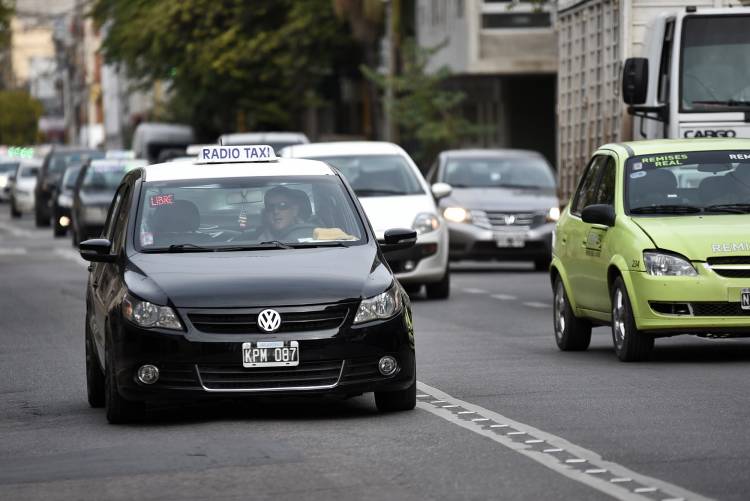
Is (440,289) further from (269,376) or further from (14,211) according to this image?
(14,211)

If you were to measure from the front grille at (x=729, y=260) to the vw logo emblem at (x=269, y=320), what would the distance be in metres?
4.17

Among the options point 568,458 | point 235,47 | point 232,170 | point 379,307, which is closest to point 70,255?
point 235,47

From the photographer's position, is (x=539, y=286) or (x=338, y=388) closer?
(x=338, y=388)

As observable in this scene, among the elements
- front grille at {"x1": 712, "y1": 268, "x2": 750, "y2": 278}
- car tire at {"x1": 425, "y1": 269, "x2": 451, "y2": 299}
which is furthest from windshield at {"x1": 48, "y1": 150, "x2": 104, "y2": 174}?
front grille at {"x1": 712, "y1": 268, "x2": 750, "y2": 278}

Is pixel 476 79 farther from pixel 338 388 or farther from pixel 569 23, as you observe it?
pixel 338 388

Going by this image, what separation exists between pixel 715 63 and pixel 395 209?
463 cm

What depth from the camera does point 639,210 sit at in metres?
15.3

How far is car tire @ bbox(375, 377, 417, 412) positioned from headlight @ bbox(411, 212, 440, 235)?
1094 cm

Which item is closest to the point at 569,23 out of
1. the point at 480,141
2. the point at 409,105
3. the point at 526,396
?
the point at 526,396

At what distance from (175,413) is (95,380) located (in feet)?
2.68

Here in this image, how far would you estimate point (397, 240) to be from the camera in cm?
1291

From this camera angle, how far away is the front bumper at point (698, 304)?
1441cm

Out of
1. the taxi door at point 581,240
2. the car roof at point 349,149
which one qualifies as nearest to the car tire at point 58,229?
the car roof at point 349,149

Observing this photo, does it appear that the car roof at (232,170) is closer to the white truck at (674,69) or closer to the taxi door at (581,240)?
the taxi door at (581,240)
